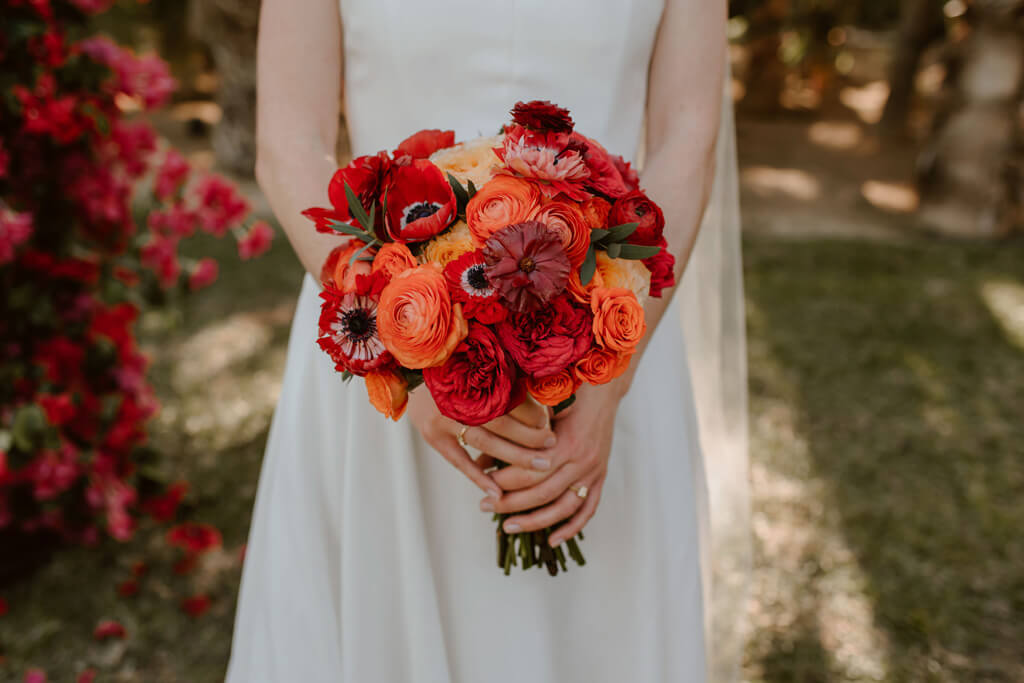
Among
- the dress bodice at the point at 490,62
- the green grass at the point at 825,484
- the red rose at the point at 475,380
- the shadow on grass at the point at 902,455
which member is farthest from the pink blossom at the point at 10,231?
the shadow on grass at the point at 902,455

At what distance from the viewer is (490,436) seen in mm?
1156

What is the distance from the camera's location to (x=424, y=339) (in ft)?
2.97

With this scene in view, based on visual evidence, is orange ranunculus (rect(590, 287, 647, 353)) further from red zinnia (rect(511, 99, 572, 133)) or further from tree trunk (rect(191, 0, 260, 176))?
tree trunk (rect(191, 0, 260, 176))

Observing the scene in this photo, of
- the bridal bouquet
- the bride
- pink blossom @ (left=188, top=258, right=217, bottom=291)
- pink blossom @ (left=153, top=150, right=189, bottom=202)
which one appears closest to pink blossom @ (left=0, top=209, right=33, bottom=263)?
pink blossom @ (left=153, top=150, right=189, bottom=202)

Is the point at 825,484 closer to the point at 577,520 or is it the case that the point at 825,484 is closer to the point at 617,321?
the point at 577,520

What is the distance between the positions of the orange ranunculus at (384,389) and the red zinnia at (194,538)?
6.87 ft

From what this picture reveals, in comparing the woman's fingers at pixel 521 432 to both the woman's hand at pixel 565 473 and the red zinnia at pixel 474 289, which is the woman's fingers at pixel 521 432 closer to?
the woman's hand at pixel 565 473

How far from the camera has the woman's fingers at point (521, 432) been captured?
113 cm

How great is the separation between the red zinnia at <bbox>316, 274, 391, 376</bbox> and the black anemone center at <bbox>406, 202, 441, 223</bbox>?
0.09 metres

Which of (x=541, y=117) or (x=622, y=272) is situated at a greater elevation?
(x=541, y=117)

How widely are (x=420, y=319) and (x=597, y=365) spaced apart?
0.79ft

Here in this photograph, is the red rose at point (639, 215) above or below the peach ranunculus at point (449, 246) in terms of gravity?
above

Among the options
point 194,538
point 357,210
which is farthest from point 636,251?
point 194,538

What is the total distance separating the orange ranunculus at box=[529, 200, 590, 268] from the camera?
94cm
